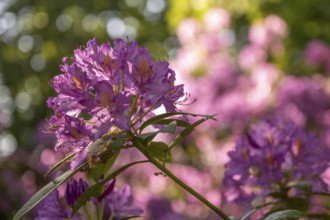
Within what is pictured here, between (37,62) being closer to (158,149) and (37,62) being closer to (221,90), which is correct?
(221,90)

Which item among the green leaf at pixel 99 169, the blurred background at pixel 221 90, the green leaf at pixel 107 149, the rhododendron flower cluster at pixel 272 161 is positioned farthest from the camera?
the blurred background at pixel 221 90

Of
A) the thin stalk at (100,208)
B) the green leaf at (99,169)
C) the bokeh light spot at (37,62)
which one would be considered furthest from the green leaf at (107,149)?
the bokeh light spot at (37,62)

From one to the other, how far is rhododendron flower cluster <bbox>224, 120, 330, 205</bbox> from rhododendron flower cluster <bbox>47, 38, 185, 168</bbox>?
47 cm

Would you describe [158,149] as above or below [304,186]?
below

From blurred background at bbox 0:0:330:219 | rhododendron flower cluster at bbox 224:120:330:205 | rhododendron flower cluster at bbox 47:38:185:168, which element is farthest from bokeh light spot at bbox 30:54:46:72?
rhododendron flower cluster at bbox 47:38:185:168

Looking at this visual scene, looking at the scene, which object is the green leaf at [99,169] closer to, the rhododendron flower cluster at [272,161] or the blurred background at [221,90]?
the rhododendron flower cluster at [272,161]

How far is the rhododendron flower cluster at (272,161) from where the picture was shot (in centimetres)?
177

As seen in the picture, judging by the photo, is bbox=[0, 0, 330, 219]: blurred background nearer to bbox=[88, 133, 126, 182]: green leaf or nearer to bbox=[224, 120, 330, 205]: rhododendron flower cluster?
bbox=[224, 120, 330, 205]: rhododendron flower cluster

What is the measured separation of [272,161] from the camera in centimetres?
176

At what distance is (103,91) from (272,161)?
2.14 feet

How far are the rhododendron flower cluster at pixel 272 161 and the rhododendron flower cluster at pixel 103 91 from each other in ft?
1.54

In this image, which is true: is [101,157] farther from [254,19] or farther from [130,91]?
[254,19]

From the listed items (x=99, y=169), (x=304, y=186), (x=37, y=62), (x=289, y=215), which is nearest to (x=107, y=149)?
(x=99, y=169)

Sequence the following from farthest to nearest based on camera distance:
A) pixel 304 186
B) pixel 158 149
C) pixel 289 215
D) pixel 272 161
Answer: pixel 272 161 < pixel 304 186 < pixel 158 149 < pixel 289 215
